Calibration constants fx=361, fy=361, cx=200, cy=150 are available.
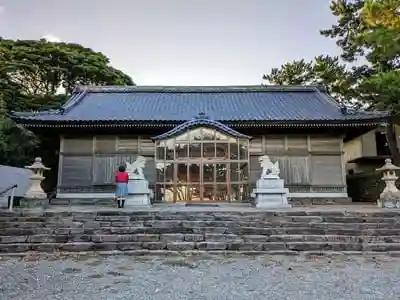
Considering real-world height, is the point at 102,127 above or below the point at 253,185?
above

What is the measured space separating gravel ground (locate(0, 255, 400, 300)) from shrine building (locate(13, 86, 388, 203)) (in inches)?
303

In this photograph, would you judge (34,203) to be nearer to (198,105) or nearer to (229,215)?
(229,215)

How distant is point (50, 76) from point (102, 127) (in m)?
13.9

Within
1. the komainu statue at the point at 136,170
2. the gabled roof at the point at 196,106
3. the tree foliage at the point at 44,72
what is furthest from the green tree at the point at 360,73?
the tree foliage at the point at 44,72

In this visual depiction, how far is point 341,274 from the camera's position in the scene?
560cm

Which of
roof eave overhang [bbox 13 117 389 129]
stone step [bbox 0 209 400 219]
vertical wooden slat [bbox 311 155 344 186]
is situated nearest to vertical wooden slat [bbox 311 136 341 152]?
vertical wooden slat [bbox 311 155 344 186]

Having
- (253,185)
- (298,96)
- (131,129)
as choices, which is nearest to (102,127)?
(131,129)

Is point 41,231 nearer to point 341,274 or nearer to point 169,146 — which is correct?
point 341,274

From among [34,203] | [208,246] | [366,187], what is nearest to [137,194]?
[34,203]

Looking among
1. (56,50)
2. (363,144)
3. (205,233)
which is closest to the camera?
(205,233)

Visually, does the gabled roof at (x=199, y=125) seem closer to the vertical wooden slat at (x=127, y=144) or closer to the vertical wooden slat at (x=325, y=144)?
the vertical wooden slat at (x=127, y=144)

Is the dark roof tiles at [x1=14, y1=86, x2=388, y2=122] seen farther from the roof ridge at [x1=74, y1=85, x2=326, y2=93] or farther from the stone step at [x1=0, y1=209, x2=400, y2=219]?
the stone step at [x1=0, y1=209, x2=400, y2=219]

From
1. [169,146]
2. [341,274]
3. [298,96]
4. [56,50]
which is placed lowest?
[341,274]

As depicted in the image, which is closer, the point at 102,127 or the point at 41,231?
the point at 41,231
